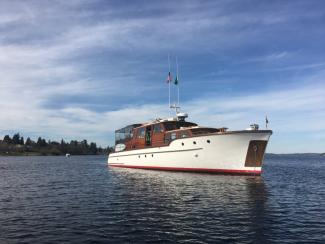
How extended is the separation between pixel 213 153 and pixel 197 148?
2114mm

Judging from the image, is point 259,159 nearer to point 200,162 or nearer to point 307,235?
point 200,162

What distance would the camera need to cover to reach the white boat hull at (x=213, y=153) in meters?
37.9

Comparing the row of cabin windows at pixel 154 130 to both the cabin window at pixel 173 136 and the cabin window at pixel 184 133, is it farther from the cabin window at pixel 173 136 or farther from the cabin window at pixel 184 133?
the cabin window at pixel 184 133

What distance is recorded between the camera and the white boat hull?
37906 millimetres

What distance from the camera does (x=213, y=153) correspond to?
39.8m

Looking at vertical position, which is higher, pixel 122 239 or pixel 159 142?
pixel 159 142

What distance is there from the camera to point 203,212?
64.4 feet

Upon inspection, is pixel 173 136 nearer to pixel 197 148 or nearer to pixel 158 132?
pixel 158 132

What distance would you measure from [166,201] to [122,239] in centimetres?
908

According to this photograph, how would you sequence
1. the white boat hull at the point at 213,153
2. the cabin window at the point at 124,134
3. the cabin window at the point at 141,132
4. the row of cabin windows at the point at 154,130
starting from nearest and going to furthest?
the white boat hull at the point at 213,153, the row of cabin windows at the point at 154,130, the cabin window at the point at 141,132, the cabin window at the point at 124,134

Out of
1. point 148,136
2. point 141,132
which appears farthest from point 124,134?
point 148,136

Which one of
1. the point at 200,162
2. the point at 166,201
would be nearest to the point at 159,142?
the point at 200,162

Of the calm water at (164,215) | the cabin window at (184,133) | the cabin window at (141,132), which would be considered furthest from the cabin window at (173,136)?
the calm water at (164,215)

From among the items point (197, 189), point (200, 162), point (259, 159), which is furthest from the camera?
point (200, 162)
